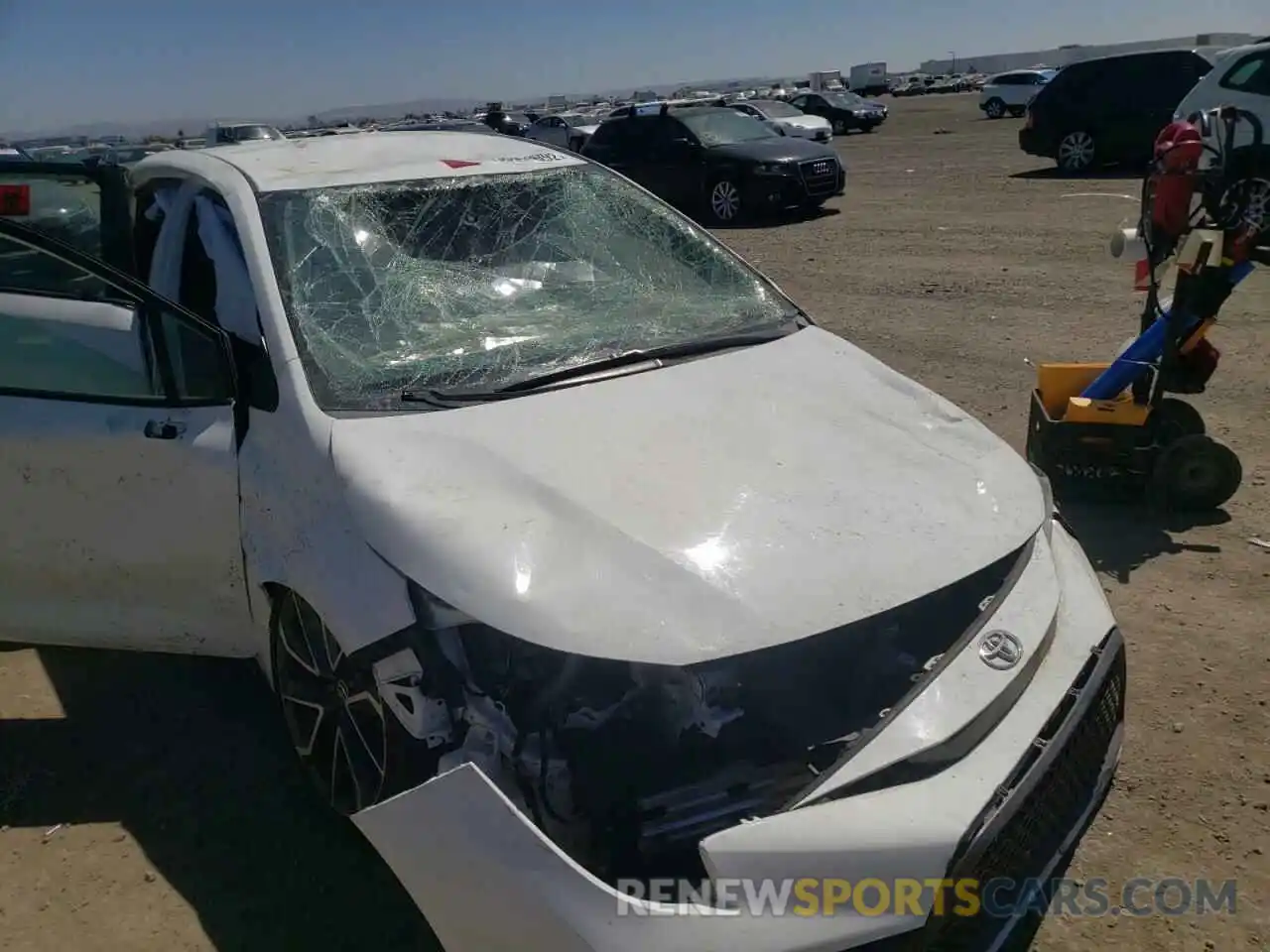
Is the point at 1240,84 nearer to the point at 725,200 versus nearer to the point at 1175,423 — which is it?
the point at 725,200

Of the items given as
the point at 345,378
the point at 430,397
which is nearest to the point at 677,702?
the point at 430,397

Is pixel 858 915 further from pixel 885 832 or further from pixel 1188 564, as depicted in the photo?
pixel 1188 564

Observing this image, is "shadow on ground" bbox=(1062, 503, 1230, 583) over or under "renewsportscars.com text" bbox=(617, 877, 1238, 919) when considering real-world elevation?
under

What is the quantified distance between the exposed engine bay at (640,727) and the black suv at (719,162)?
492 inches

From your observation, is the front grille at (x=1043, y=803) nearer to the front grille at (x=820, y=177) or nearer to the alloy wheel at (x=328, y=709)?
the alloy wheel at (x=328, y=709)

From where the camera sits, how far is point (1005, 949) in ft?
7.13

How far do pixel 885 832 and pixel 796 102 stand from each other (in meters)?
37.2

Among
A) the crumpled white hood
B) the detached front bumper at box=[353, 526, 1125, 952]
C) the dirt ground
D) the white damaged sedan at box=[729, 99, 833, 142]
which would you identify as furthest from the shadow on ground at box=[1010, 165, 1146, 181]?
the detached front bumper at box=[353, 526, 1125, 952]

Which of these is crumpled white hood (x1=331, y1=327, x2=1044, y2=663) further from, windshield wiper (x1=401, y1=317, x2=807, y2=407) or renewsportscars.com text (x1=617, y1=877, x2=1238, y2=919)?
renewsportscars.com text (x1=617, y1=877, x2=1238, y2=919)

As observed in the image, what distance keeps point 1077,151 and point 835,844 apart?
16530 mm

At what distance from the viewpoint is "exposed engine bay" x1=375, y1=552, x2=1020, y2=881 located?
204 centimetres

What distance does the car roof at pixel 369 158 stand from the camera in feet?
11.2

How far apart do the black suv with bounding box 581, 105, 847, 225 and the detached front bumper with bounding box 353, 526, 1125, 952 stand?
1240 centimetres

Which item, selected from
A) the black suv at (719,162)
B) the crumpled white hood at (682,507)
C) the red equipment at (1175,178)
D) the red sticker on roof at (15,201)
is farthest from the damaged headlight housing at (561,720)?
the black suv at (719,162)
